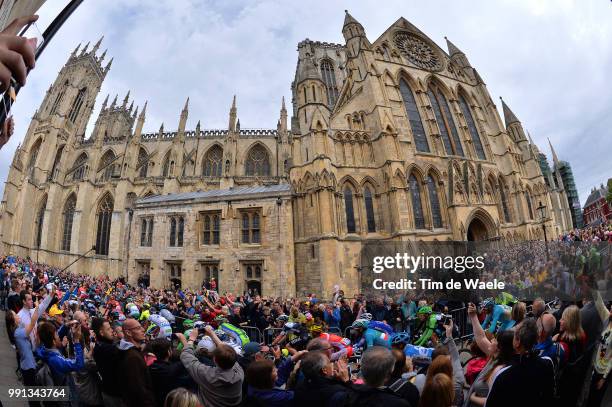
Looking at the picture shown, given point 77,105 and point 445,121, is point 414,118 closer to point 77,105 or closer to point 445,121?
point 445,121

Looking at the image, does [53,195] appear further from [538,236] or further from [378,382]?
[538,236]

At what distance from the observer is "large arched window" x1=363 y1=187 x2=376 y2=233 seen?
17.9 meters

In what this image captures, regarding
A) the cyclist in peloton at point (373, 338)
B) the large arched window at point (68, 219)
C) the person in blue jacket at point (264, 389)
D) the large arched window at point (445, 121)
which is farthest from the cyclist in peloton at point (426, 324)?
the large arched window at point (68, 219)

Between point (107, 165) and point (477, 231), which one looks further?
point (107, 165)

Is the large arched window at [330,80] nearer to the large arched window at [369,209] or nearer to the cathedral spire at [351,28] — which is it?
the cathedral spire at [351,28]

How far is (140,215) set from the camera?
19562mm

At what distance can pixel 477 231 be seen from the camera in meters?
20.3

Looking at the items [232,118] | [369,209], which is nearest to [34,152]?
[232,118]

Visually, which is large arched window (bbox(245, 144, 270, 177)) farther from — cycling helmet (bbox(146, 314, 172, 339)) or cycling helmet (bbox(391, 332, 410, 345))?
cycling helmet (bbox(391, 332, 410, 345))

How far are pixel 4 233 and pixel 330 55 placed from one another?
148 ft

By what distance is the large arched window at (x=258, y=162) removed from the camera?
35.7 meters

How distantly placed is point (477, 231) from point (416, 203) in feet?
16.5

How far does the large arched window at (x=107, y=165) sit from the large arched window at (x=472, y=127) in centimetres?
3503

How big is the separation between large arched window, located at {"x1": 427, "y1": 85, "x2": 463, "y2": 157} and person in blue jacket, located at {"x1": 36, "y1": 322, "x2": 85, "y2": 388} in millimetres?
22348
